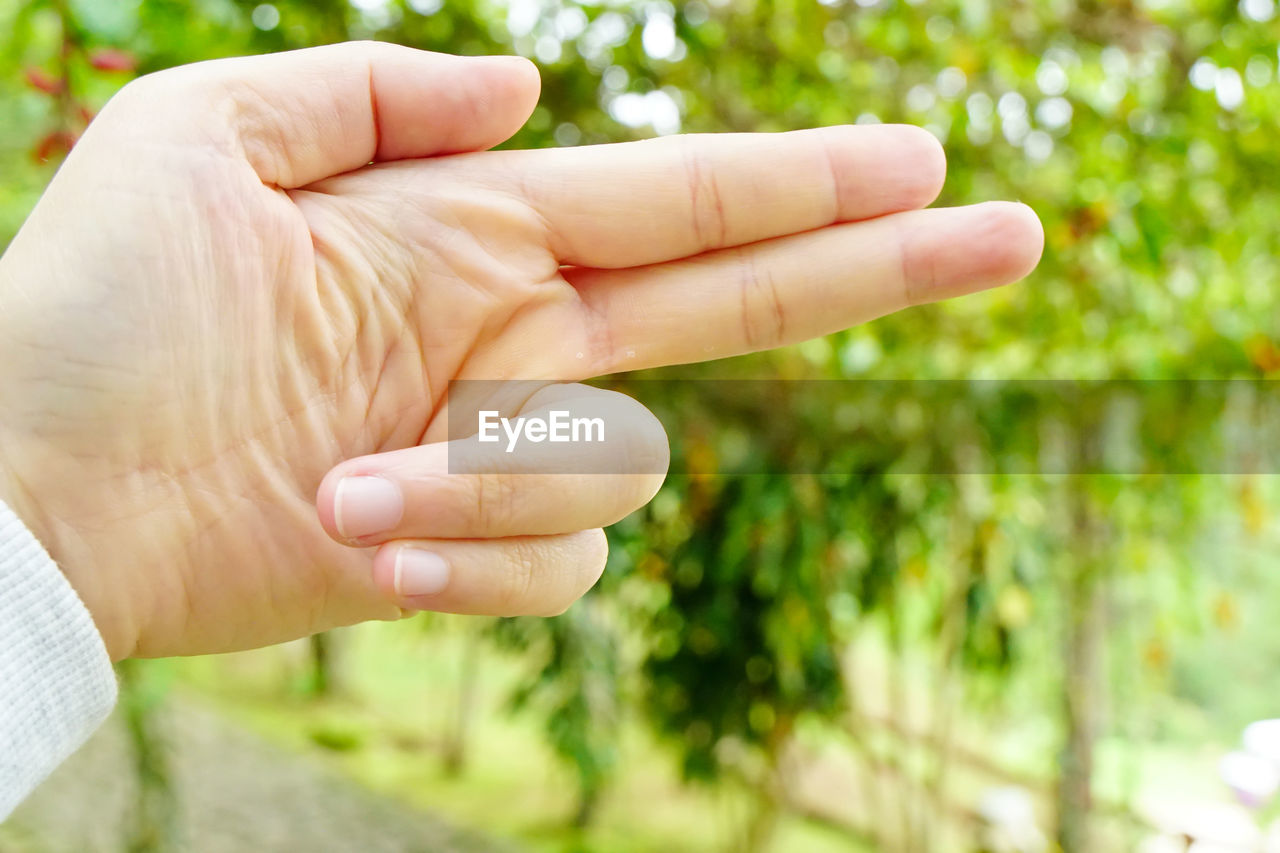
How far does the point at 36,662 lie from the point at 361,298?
0.25 metres

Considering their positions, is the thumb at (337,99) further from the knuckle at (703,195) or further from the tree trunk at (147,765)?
the tree trunk at (147,765)

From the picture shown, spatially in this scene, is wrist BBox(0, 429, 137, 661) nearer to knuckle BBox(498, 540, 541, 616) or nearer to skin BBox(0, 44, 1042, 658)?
skin BBox(0, 44, 1042, 658)

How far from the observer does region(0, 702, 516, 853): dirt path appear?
2090mm

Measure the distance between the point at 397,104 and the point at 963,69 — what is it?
0.77 m

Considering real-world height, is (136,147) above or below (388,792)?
above

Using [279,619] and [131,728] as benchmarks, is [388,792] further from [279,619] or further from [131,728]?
[279,619]

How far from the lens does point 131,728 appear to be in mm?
1067

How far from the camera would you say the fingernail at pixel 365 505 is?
1.53 feet

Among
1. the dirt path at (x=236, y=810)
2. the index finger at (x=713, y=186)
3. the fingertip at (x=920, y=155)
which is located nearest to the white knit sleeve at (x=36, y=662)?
the index finger at (x=713, y=186)

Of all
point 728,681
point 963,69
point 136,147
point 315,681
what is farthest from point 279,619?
point 315,681

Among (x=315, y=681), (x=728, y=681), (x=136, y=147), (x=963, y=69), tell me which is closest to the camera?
(x=136, y=147)

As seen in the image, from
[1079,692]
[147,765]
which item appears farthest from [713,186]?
[1079,692]

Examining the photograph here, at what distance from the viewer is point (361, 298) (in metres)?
0.54

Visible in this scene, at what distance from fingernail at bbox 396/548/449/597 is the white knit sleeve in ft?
0.58
